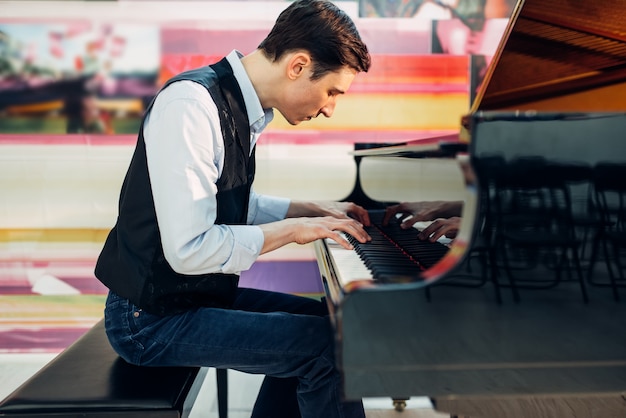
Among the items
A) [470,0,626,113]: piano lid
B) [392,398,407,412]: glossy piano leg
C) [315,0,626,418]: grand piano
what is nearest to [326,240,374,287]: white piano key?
[315,0,626,418]: grand piano

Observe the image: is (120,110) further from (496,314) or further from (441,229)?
(496,314)

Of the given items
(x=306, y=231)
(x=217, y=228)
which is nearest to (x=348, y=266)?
(x=306, y=231)

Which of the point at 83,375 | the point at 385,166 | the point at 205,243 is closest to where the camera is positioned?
the point at 205,243

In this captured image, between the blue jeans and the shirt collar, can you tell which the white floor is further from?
the shirt collar

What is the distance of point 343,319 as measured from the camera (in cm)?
93

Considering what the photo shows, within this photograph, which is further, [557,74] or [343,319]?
[557,74]

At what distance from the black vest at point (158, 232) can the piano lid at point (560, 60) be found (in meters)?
1.02

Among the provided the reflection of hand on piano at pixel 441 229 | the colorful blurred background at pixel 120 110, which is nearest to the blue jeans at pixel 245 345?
the reflection of hand on piano at pixel 441 229

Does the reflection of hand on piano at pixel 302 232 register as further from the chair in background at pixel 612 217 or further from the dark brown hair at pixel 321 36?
the chair in background at pixel 612 217

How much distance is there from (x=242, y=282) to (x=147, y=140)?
5.25 ft

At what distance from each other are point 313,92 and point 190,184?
473 mm

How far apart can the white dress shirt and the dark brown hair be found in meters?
0.28

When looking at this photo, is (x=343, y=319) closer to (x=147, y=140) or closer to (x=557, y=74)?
(x=147, y=140)

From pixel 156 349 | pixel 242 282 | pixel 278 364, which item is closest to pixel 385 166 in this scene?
pixel 278 364
